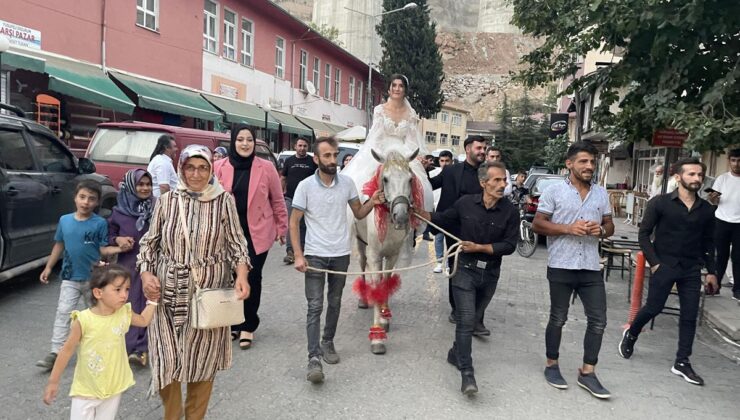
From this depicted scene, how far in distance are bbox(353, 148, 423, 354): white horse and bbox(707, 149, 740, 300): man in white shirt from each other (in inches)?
173

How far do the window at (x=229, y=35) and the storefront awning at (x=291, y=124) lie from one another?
309cm

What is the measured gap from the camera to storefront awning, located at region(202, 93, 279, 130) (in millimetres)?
18906

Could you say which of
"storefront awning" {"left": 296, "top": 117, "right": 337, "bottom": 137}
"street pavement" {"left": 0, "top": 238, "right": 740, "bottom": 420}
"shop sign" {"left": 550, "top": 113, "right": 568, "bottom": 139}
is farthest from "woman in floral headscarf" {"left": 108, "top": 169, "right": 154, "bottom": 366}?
"shop sign" {"left": 550, "top": 113, "right": 568, "bottom": 139}

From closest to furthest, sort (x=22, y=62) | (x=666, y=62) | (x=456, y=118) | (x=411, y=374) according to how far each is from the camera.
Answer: (x=411, y=374) < (x=666, y=62) < (x=22, y=62) < (x=456, y=118)

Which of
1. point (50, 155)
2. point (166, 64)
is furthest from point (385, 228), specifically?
point (166, 64)

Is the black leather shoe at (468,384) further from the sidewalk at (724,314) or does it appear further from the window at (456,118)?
the window at (456,118)

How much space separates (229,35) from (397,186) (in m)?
18.7

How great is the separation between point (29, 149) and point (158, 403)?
387 centimetres

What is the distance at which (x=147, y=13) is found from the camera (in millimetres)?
16516

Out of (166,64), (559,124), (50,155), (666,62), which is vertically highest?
(559,124)

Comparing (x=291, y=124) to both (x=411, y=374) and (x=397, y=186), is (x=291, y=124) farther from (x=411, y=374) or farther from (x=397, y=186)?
(x=411, y=374)

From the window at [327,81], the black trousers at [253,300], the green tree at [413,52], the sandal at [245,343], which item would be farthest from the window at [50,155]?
the green tree at [413,52]

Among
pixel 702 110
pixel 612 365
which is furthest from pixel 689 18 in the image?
pixel 612 365

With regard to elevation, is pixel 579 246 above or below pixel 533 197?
below
